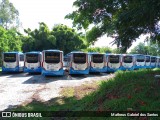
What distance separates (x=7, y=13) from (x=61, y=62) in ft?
137

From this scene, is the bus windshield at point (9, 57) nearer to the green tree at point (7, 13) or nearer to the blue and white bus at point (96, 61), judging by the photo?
the blue and white bus at point (96, 61)

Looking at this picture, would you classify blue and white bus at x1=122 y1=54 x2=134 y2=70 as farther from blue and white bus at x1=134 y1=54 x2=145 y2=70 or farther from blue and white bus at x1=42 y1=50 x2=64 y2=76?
blue and white bus at x1=42 y1=50 x2=64 y2=76

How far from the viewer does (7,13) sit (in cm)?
6438

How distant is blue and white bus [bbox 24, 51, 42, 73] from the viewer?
100ft

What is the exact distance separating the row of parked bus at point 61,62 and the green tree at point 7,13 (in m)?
32.7

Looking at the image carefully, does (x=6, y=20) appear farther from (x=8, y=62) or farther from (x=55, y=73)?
(x=55, y=73)

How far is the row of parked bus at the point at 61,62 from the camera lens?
2627cm

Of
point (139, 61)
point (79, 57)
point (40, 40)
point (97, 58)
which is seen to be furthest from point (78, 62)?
point (40, 40)

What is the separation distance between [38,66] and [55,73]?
5255 millimetres

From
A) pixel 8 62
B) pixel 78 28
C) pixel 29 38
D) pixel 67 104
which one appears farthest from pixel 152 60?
pixel 67 104

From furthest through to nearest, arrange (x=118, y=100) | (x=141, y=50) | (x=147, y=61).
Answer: (x=141, y=50), (x=147, y=61), (x=118, y=100)

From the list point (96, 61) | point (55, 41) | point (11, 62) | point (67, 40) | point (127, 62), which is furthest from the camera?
point (67, 40)

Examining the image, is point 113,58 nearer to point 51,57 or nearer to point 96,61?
point 96,61

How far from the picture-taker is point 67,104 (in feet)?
40.6
